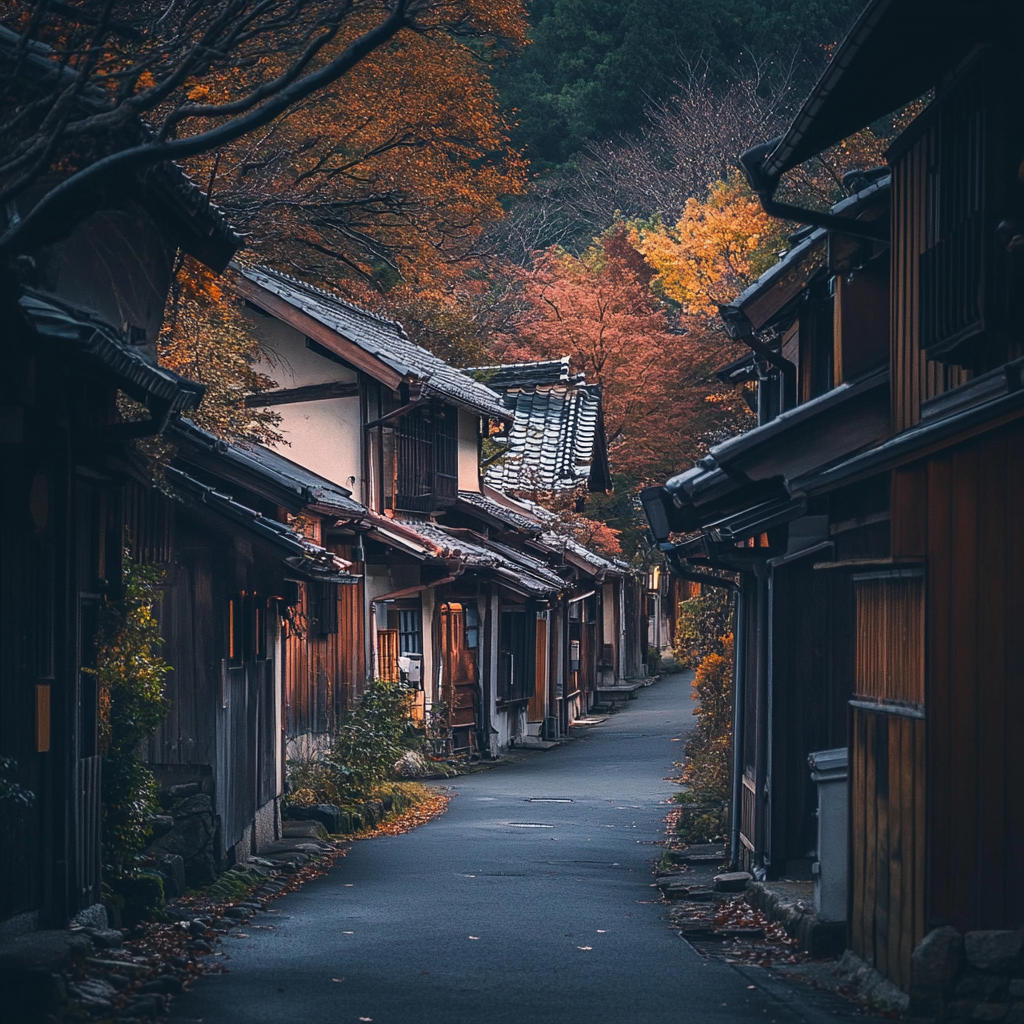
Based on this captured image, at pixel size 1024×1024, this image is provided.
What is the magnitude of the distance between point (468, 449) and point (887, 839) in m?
21.7

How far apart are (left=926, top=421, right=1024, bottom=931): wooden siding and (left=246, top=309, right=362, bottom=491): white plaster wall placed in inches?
687

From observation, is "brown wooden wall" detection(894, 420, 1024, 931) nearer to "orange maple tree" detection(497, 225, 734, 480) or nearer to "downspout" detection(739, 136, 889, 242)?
"downspout" detection(739, 136, 889, 242)

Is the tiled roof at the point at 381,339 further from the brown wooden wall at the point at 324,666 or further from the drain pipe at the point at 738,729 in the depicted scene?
the drain pipe at the point at 738,729

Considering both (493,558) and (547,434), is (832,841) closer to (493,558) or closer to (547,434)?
(493,558)

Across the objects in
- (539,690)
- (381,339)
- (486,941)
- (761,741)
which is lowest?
(539,690)

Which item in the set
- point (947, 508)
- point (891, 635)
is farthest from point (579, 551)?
point (947, 508)

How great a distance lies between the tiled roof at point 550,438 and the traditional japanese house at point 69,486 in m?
24.9

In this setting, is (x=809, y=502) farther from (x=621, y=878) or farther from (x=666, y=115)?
(x=666, y=115)

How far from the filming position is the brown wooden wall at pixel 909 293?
8984 mm

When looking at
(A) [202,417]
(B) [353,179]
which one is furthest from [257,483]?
(B) [353,179]

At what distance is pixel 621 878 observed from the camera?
49.4 feet

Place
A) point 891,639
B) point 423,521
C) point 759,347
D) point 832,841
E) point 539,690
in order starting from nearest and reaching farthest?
point 891,639 → point 832,841 → point 759,347 → point 423,521 → point 539,690

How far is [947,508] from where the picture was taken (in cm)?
806

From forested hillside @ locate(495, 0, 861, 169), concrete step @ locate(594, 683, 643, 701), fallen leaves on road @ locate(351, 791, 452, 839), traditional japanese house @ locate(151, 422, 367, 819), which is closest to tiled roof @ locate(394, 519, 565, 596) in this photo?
traditional japanese house @ locate(151, 422, 367, 819)
